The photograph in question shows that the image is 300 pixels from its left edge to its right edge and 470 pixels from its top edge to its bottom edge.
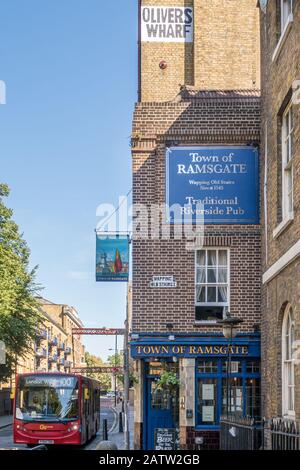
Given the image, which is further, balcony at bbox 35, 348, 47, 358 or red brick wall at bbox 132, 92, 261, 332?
balcony at bbox 35, 348, 47, 358

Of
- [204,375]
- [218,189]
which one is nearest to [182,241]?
[218,189]

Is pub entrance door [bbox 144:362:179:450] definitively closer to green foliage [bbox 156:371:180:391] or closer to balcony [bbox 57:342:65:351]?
green foliage [bbox 156:371:180:391]

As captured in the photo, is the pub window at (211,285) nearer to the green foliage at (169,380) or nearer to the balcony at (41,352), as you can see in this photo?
the green foliage at (169,380)

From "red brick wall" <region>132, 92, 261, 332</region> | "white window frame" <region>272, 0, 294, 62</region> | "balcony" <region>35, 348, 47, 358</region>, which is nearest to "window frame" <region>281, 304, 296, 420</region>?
"red brick wall" <region>132, 92, 261, 332</region>

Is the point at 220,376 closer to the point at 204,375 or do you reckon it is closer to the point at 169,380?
the point at 204,375

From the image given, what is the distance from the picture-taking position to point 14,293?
4362cm

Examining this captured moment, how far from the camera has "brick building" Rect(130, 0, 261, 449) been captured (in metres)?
20.6

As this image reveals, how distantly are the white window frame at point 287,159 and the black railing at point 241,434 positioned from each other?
3966mm

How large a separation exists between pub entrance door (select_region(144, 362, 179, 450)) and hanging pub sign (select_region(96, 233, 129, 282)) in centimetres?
273

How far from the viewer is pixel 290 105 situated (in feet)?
50.6

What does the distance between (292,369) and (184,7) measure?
2095 cm

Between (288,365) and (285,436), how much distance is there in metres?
4.47

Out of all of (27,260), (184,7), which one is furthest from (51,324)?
(184,7)

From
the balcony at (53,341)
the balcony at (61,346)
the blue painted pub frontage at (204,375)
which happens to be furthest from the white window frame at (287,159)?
the balcony at (61,346)
